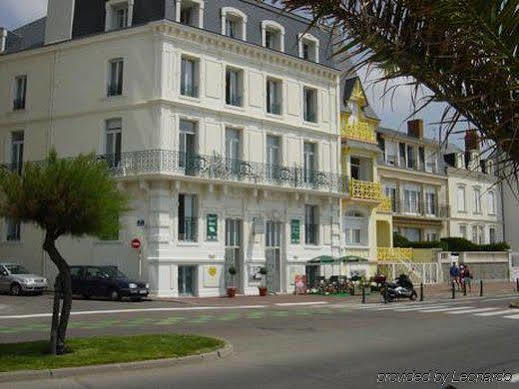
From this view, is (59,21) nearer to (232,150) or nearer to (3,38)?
(3,38)

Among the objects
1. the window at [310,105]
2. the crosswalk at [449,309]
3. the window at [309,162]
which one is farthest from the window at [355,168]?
the crosswalk at [449,309]

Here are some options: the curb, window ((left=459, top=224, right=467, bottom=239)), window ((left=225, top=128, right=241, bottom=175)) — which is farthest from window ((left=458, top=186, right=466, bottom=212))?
the curb

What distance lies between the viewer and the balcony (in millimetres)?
40719

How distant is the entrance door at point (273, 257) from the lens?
1339 inches

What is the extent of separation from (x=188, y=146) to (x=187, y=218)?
3530 mm

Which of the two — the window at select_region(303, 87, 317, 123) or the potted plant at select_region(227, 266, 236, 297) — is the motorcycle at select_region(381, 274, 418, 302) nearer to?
the potted plant at select_region(227, 266, 236, 297)

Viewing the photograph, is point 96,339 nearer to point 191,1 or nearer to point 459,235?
point 191,1

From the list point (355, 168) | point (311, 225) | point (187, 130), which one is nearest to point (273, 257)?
point (311, 225)

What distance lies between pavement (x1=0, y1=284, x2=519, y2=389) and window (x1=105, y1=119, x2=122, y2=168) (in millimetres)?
7511

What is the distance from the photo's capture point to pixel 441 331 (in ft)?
52.5

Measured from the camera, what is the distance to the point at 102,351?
1128 centimetres

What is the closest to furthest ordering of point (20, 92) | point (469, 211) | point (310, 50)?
point (20, 92) < point (310, 50) < point (469, 211)

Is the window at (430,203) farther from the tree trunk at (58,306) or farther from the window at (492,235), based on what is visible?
the tree trunk at (58,306)

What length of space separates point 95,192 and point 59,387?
353cm
